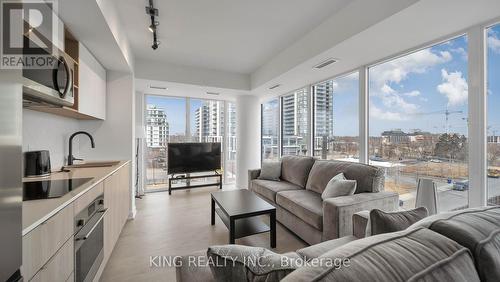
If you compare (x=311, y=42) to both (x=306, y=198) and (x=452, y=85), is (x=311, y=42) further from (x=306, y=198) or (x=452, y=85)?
(x=306, y=198)

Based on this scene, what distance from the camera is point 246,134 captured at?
17.3 feet

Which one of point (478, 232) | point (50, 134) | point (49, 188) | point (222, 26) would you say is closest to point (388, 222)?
point (478, 232)

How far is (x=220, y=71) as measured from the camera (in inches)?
177

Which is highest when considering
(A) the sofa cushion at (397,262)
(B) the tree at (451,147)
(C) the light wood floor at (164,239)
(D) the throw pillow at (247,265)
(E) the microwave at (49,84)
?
(E) the microwave at (49,84)

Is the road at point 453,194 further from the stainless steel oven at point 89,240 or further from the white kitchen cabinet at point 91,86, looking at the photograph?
the white kitchen cabinet at point 91,86

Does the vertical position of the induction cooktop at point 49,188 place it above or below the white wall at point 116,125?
below

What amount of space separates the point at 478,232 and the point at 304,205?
1.77 m

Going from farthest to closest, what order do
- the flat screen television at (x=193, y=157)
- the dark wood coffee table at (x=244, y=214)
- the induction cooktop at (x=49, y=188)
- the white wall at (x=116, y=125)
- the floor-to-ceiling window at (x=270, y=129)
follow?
1. the floor-to-ceiling window at (x=270, y=129)
2. the flat screen television at (x=193, y=157)
3. the white wall at (x=116, y=125)
4. the dark wood coffee table at (x=244, y=214)
5. the induction cooktop at (x=49, y=188)

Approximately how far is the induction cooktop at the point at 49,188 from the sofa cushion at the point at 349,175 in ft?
8.90

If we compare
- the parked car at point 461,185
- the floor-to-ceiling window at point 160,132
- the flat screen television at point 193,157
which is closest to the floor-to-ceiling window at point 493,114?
the parked car at point 461,185

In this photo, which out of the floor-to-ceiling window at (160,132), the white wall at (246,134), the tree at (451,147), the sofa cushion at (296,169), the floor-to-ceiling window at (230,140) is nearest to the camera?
the tree at (451,147)

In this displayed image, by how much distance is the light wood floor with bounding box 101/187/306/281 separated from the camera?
2.00 meters

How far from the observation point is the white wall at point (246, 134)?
5.27 metres

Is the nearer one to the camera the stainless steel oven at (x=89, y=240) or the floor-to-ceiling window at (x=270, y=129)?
the stainless steel oven at (x=89, y=240)
